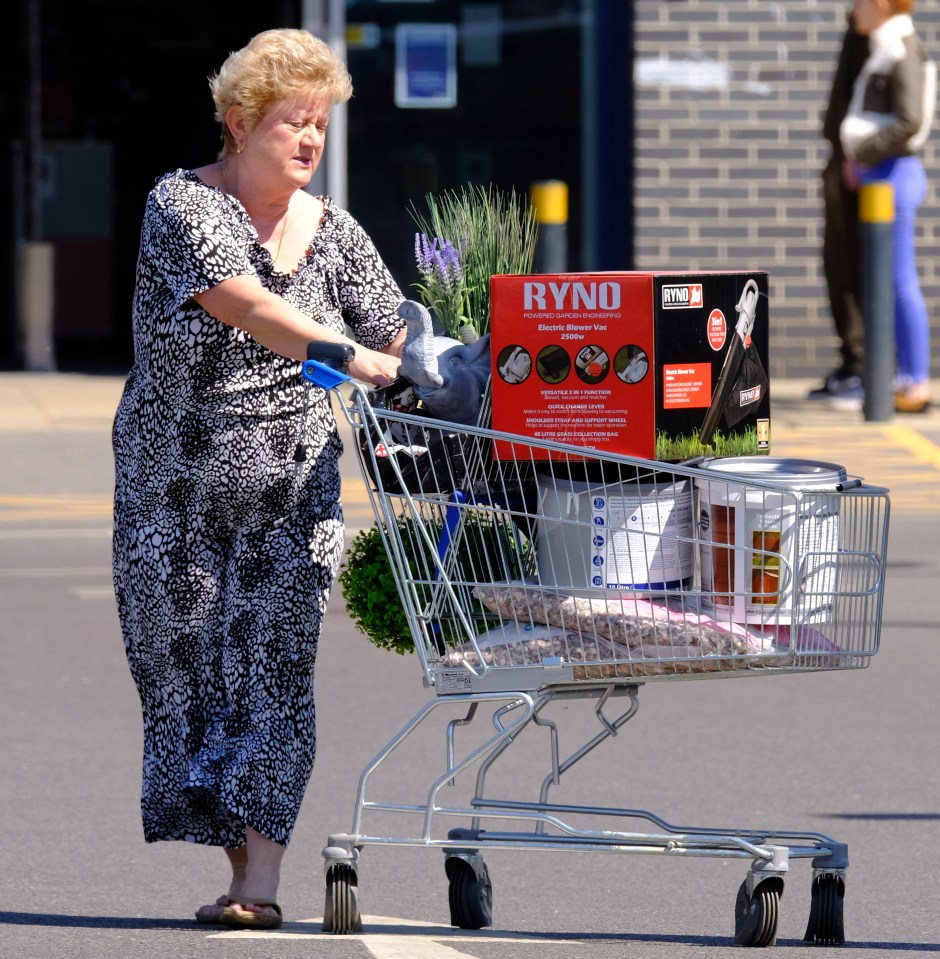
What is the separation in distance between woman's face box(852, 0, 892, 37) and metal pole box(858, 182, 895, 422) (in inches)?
37.6

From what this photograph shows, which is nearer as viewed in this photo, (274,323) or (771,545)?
(771,545)

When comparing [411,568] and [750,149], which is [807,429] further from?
[411,568]

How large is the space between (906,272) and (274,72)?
8893 mm

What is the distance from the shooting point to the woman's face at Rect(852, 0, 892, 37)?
39.3 ft

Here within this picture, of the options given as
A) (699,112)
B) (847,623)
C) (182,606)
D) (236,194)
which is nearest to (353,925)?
(182,606)

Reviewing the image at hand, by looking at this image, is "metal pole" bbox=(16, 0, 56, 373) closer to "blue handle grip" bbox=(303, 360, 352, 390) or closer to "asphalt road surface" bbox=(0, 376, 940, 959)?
"asphalt road surface" bbox=(0, 376, 940, 959)

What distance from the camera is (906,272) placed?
40.6 ft

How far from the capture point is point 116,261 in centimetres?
1819

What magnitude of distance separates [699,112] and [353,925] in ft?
35.8

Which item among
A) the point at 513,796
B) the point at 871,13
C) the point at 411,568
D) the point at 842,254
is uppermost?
the point at 871,13

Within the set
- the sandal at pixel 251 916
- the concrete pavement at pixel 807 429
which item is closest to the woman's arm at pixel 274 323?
the sandal at pixel 251 916

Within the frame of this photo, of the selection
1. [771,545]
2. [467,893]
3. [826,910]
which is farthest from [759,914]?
[771,545]

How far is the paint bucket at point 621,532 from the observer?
12.7 ft

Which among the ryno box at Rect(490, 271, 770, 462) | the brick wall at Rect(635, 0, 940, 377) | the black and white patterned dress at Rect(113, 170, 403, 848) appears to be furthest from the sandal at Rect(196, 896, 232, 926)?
the brick wall at Rect(635, 0, 940, 377)
